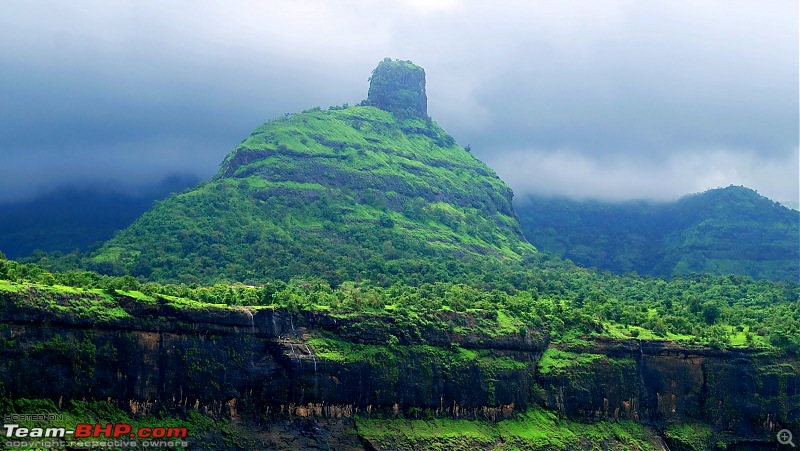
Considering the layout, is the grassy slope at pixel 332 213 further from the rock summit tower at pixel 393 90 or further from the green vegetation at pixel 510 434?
the green vegetation at pixel 510 434

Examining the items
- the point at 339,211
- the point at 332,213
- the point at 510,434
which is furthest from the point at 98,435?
the point at 339,211

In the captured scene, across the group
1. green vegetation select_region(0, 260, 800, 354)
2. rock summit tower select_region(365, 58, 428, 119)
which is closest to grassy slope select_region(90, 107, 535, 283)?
rock summit tower select_region(365, 58, 428, 119)

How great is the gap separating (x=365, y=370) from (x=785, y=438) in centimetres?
4288

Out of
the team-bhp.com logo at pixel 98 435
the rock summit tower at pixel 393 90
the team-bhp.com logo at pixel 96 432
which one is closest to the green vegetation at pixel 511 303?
the team-bhp.com logo at pixel 96 432

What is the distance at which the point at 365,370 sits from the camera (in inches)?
3223

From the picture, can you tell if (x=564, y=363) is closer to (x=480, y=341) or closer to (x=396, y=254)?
(x=480, y=341)

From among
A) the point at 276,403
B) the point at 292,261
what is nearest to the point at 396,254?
the point at 292,261

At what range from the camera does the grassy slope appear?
404 ft

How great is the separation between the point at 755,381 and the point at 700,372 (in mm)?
5335

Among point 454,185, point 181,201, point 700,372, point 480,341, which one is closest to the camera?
point 480,341

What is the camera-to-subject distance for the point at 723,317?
10725 cm

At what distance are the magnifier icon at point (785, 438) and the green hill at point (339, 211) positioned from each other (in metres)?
40.8

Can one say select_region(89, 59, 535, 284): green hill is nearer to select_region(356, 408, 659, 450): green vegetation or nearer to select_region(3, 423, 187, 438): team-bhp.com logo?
select_region(356, 408, 659, 450): green vegetation

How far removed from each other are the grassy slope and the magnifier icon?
4189cm
